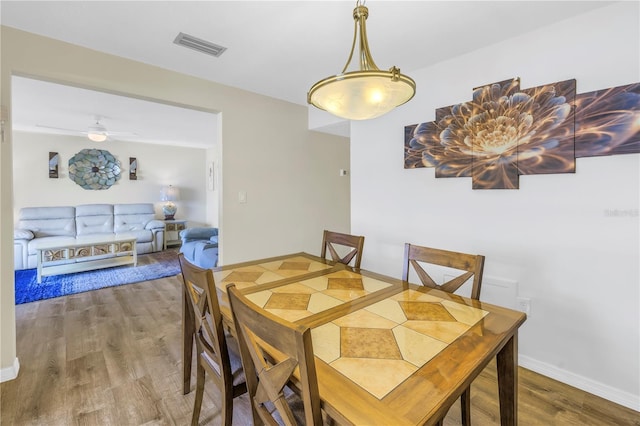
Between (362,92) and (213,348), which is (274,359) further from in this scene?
(362,92)

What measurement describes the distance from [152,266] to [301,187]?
2.94 m

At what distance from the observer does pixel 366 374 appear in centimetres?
84

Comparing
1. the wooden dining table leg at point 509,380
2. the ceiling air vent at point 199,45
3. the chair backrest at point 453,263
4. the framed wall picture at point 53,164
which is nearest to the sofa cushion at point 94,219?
the framed wall picture at point 53,164

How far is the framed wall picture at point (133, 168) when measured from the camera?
238 inches

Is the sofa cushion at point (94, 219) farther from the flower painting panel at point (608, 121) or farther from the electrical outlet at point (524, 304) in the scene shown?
the flower painting panel at point (608, 121)

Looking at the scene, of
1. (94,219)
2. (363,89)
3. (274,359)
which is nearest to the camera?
(274,359)

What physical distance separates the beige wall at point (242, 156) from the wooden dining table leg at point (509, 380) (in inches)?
101

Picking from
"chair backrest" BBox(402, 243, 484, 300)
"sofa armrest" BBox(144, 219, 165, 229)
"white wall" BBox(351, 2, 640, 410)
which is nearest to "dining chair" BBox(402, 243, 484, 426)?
"chair backrest" BBox(402, 243, 484, 300)

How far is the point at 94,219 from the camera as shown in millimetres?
5398

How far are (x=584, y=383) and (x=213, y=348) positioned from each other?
2.27 metres

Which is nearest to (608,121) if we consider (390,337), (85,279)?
(390,337)

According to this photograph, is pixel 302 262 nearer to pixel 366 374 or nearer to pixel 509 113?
pixel 366 374

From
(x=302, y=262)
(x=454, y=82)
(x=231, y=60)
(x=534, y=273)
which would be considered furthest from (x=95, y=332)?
(x=454, y=82)

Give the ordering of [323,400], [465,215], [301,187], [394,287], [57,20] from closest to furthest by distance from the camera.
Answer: [323,400] < [394,287] < [57,20] < [465,215] < [301,187]
